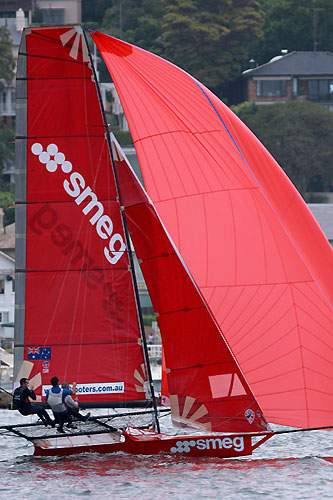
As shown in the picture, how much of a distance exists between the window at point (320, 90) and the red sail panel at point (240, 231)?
192 feet

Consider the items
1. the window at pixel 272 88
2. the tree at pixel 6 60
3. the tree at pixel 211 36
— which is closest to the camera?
the tree at pixel 6 60

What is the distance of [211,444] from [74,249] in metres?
3.28

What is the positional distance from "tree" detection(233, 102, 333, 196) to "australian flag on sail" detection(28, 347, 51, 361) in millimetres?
47952

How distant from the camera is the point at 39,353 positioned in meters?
15.9

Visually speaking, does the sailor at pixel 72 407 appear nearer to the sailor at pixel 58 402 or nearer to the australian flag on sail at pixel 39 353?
the sailor at pixel 58 402

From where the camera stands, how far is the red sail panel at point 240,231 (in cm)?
1588

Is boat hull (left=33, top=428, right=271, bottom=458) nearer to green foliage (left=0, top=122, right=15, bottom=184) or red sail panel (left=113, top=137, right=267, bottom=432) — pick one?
red sail panel (left=113, top=137, right=267, bottom=432)

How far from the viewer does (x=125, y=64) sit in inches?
653

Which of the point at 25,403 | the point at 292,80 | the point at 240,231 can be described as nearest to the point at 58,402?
the point at 25,403

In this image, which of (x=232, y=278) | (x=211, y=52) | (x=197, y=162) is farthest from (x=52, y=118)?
(x=211, y=52)

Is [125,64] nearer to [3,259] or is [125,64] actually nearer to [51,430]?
[51,430]

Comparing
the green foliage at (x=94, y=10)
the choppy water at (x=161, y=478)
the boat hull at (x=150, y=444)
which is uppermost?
the green foliage at (x=94, y=10)

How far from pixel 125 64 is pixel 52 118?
1.60 m

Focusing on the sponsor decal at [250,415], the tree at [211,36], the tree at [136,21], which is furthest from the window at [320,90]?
the sponsor decal at [250,415]
